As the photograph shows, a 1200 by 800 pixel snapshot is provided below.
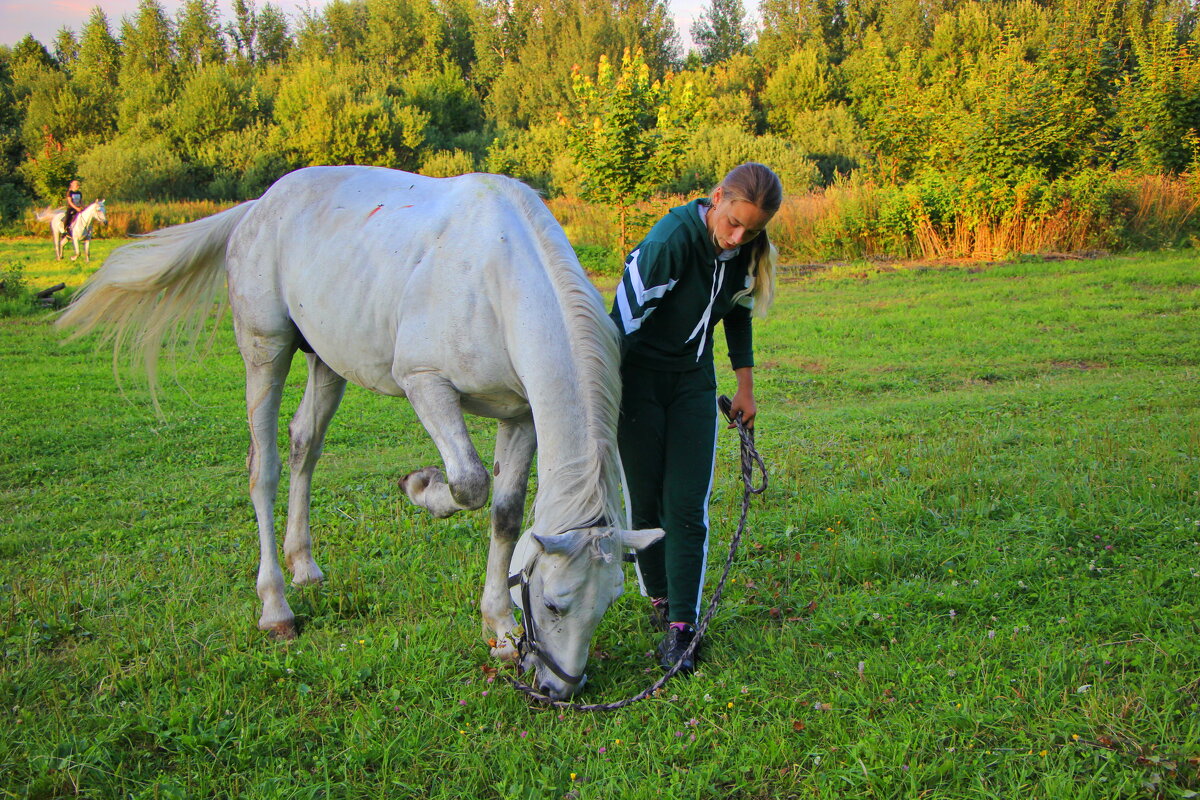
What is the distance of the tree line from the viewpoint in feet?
52.7

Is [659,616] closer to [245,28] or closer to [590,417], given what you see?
[590,417]

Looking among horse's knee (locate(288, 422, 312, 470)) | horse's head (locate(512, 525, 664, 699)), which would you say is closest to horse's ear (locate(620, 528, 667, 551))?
horse's head (locate(512, 525, 664, 699))

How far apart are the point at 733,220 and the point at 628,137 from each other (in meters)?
13.2

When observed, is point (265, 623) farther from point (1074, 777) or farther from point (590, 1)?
point (590, 1)

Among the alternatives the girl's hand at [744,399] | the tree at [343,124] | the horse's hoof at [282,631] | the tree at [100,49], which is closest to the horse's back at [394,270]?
the girl's hand at [744,399]

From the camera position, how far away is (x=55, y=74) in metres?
34.4

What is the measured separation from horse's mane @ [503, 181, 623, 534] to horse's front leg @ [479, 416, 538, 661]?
0.55m

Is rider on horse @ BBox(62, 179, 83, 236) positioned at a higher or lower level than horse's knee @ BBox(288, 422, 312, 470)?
higher

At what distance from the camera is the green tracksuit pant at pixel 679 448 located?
10.7ft

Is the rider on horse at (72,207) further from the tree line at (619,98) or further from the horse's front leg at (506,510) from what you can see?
the horse's front leg at (506,510)

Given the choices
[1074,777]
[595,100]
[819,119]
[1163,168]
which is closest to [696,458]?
[1074,777]

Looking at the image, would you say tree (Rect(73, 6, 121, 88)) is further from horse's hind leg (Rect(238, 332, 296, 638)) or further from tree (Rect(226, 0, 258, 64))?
horse's hind leg (Rect(238, 332, 296, 638))

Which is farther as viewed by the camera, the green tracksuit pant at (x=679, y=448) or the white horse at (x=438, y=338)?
the green tracksuit pant at (x=679, y=448)

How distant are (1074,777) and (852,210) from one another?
15925mm
